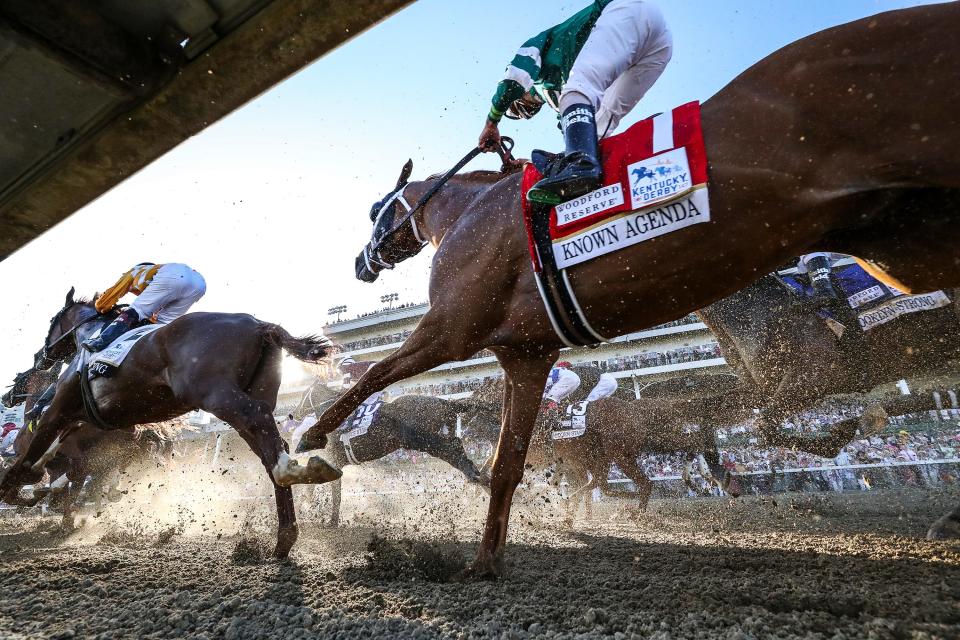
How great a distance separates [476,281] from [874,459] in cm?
1403

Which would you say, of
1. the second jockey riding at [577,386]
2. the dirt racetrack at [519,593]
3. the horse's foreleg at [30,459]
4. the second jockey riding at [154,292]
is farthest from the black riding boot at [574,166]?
the second jockey riding at [577,386]

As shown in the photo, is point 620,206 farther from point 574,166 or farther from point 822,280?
point 822,280

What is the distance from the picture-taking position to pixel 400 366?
2.94 meters

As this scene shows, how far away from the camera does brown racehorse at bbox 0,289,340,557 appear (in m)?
4.11

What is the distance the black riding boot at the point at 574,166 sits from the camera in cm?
232

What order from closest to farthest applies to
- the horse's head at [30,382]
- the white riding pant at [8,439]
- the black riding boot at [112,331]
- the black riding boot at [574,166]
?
the black riding boot at [574,166] → the black riding boot at [112,331] → the horse's head at [30,382] → the white riding pant at [8,439]

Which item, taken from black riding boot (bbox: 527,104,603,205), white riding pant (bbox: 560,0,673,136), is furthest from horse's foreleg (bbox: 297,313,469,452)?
white riding pant (bbox: 560,0,673,136)

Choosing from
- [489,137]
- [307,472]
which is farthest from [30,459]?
[489,137]

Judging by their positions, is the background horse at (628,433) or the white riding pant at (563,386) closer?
the background horse at (628,433)

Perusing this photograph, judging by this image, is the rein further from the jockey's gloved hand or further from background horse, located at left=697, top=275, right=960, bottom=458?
background horse, located at left=697, top=275, right=960, bottom=458

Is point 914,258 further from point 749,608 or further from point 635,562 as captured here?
point 635,562

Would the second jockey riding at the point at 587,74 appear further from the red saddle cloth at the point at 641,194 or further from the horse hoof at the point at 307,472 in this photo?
the horse hoof at the point at 307,472

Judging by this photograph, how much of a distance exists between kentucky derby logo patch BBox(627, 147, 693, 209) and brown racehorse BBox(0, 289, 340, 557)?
3187mm

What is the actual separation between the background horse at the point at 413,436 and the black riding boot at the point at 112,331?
13.1 feet
